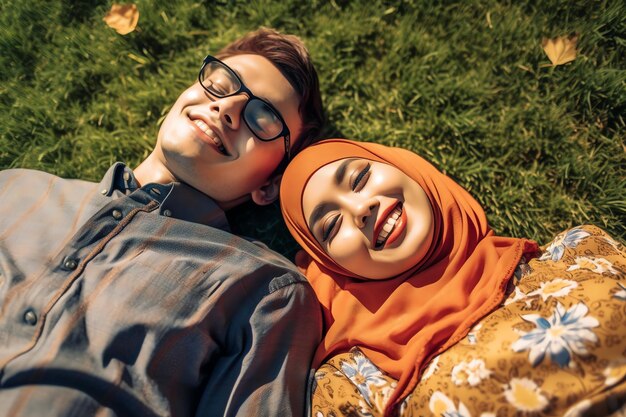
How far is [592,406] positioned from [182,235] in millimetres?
1871

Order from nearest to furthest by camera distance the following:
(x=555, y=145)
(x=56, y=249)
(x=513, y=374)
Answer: (x=513, y=374)
(x=56, y=249)
(x=555, y=145)

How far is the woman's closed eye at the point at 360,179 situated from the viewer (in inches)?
91.2

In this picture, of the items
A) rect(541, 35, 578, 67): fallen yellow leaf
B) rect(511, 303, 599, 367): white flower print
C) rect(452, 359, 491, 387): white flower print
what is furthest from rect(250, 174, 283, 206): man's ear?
rect(541, 35, 578, 67): fallen yellow leaf

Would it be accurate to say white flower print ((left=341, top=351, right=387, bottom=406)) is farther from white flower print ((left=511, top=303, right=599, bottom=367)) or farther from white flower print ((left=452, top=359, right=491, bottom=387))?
white flower print ((left=511, top=303, right=599, bottom=367))

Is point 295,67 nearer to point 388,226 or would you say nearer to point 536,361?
point 388,226

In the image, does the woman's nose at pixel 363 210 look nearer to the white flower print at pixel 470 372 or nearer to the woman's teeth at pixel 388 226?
the woman's teeth at pixel 388 226

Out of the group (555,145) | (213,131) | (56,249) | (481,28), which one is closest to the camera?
(56,249)

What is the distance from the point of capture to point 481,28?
125 inches

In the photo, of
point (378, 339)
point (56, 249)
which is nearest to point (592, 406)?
point (378, 339)

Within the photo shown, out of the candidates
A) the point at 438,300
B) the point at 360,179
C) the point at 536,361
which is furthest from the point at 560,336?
the point at 360,179

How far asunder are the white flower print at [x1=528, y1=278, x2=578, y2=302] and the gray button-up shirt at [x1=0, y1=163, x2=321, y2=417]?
41.8 inches

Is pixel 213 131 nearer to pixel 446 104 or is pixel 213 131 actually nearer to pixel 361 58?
pixel 361 58

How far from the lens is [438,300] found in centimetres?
218

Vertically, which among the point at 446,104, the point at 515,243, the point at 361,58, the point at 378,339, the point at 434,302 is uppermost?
the point at 361,58
